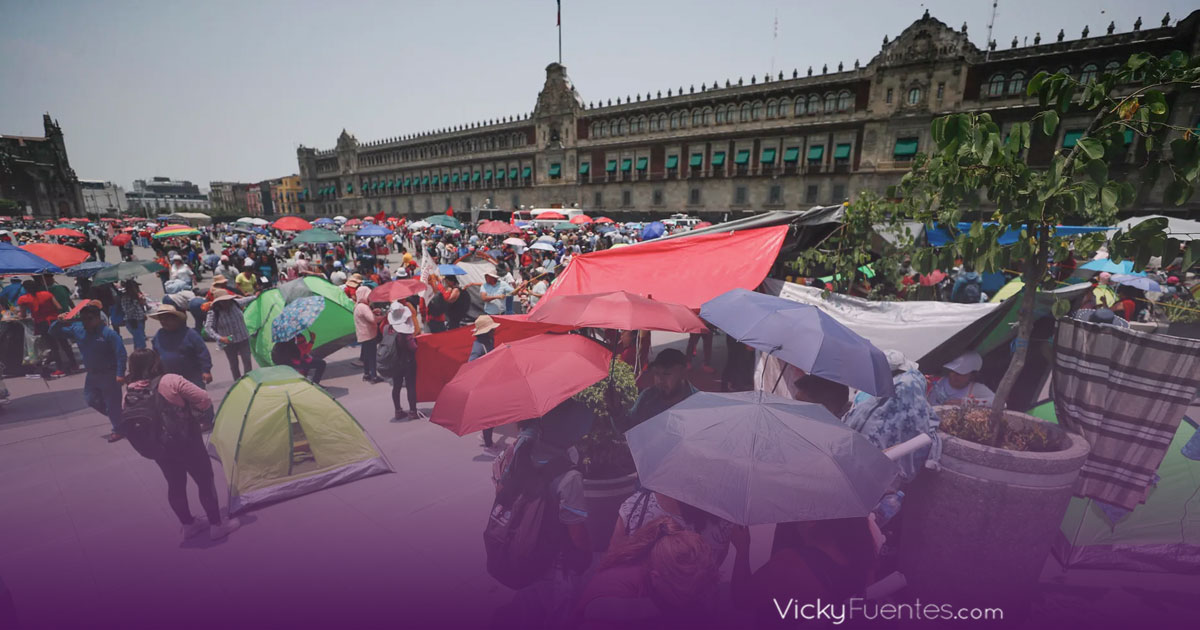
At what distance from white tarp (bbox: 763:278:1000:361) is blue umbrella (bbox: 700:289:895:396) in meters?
1.42

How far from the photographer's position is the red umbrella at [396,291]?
6277mm

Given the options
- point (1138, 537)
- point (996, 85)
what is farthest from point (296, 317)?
point (996, 85)

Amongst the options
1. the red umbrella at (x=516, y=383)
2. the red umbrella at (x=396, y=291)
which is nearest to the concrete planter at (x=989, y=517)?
the red umbrella at (x=516, y=383)

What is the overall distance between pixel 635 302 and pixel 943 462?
7.84 feet

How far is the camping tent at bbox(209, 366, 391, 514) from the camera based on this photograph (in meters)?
4.34

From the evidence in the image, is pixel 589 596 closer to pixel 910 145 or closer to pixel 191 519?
pixel 191 519

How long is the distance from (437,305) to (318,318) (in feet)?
5.40

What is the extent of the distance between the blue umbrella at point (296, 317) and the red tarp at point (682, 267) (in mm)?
2962

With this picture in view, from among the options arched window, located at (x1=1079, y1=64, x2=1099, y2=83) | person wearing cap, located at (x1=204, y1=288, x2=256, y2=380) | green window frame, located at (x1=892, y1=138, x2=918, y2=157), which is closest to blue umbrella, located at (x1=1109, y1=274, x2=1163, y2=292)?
person wearing cap, located at (x1=204, y1=288, x2=256, y2=380)

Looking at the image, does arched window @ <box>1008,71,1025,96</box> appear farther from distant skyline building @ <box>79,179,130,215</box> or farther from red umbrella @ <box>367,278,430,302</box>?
distant skyline building @ <box>79,179,130,215</box>

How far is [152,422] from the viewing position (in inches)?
141

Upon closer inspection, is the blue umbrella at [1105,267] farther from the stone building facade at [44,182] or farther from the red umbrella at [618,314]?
the stone building facade at [44,182]

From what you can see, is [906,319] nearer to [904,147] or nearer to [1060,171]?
[1060,171]

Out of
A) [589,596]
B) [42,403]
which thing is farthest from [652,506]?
[42,403]
